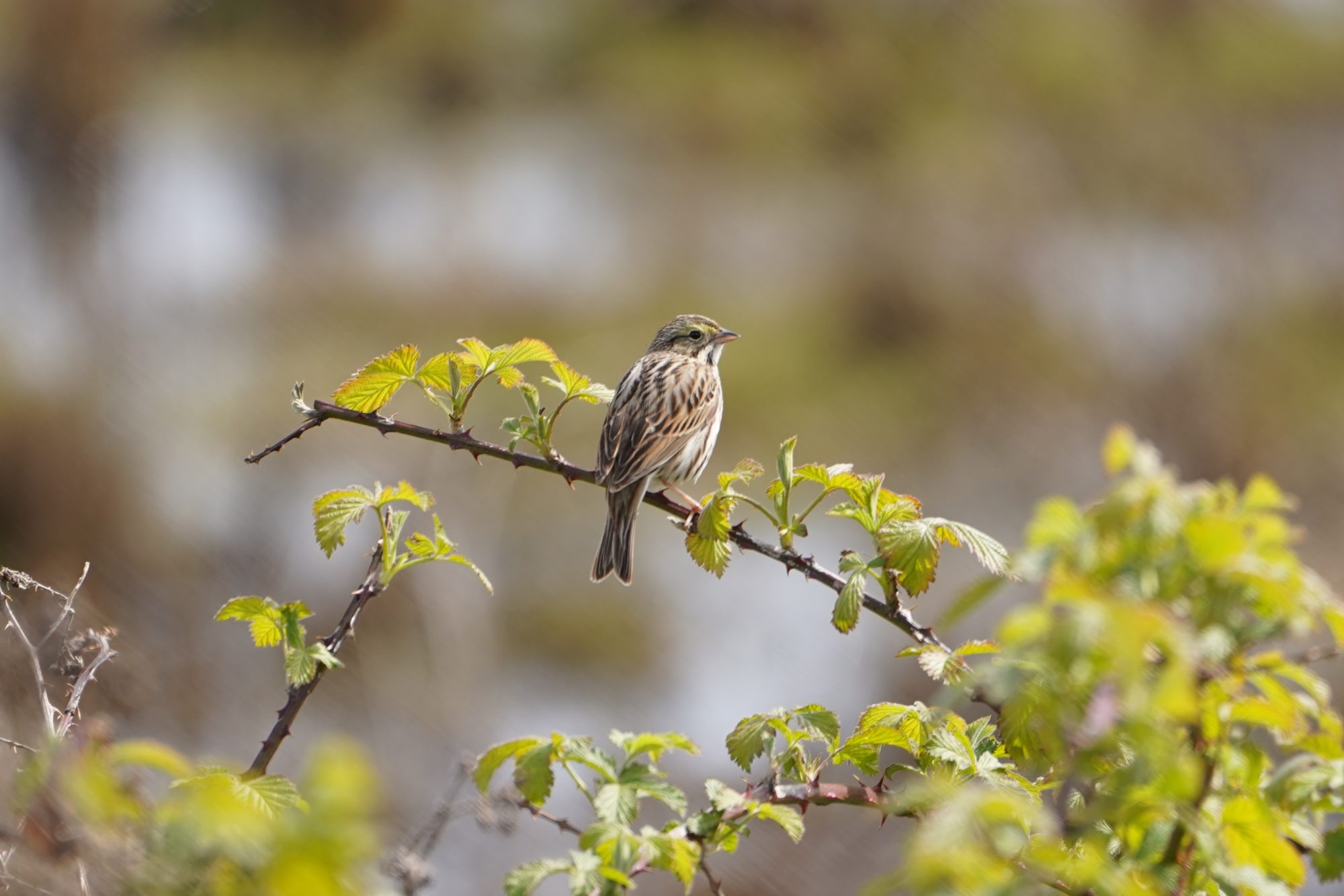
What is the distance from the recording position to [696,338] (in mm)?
4043

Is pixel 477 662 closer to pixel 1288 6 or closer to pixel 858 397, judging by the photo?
pixel 858 397

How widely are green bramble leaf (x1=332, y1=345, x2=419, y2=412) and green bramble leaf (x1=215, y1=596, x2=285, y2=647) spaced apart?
0.38 meters

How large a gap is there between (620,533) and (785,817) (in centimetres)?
203

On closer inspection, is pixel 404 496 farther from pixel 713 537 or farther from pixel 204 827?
pixel 204 827

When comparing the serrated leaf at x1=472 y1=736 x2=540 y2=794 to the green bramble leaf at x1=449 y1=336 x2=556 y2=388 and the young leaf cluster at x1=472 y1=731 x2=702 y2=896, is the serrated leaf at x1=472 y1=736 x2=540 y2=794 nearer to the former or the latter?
the young leaf cluster at x1=472 y1=731 x2=702 y2=896

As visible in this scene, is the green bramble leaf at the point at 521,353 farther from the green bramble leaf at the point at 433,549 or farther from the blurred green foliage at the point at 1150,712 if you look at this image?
the blurred green foliage at the point at 1150,712

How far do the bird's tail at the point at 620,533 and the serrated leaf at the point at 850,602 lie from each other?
1768 mm

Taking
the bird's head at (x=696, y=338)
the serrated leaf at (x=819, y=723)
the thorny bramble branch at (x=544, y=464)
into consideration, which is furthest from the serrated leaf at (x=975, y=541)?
the bird's head at (x=696, y=338)

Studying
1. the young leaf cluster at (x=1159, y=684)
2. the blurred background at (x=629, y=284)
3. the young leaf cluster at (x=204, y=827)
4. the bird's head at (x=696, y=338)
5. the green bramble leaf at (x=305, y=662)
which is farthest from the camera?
the blurred background at (x=629, y=284)

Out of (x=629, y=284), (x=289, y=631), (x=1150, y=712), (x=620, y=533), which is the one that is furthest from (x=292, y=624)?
(x=629, y=284)

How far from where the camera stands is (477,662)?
28.9 feet

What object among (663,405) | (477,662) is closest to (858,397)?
(477,662)

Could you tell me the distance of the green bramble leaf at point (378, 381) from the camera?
63.6 inches

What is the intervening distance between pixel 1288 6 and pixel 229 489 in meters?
11.4
